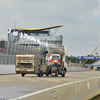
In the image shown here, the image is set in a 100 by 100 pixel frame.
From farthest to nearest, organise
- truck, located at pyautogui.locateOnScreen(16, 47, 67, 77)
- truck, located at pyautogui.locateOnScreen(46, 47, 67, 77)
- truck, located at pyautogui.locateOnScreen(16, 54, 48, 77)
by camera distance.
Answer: truck, located at pyautogui.locateOnScreen(46, 47, 67, 77) → truck, located at pyautogui.locateOnScreen(16, 47, 67, 77) → truck, located at pyautogui.locateOnScreen(16, 54, 48, 77)

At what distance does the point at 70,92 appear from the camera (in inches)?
404

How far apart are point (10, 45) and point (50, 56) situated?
34020 mm

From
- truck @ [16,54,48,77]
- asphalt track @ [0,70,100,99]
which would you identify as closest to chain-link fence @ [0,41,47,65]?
truck @ [16,54,48,77]

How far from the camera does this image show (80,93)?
456 inches

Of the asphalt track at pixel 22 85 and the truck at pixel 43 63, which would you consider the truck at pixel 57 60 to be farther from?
the asphalt track at pixel 22 85

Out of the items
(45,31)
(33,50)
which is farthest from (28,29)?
(33,50)

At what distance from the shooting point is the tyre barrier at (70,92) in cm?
721

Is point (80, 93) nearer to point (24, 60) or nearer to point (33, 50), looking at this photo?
point (24, 60)

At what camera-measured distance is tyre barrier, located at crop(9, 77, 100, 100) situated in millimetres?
7209

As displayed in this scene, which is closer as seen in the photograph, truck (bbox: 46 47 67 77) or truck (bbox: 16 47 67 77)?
truck (bbox: 16 47 67 77)

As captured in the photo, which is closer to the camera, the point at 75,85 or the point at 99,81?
the point at 75,85

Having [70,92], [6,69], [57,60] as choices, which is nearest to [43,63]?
[57,60]

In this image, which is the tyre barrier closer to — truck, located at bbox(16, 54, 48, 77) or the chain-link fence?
truck, located at bbox(16, 54, 48, 77)

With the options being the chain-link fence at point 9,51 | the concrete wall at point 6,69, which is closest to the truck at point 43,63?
the concrete wall at point 6,69
